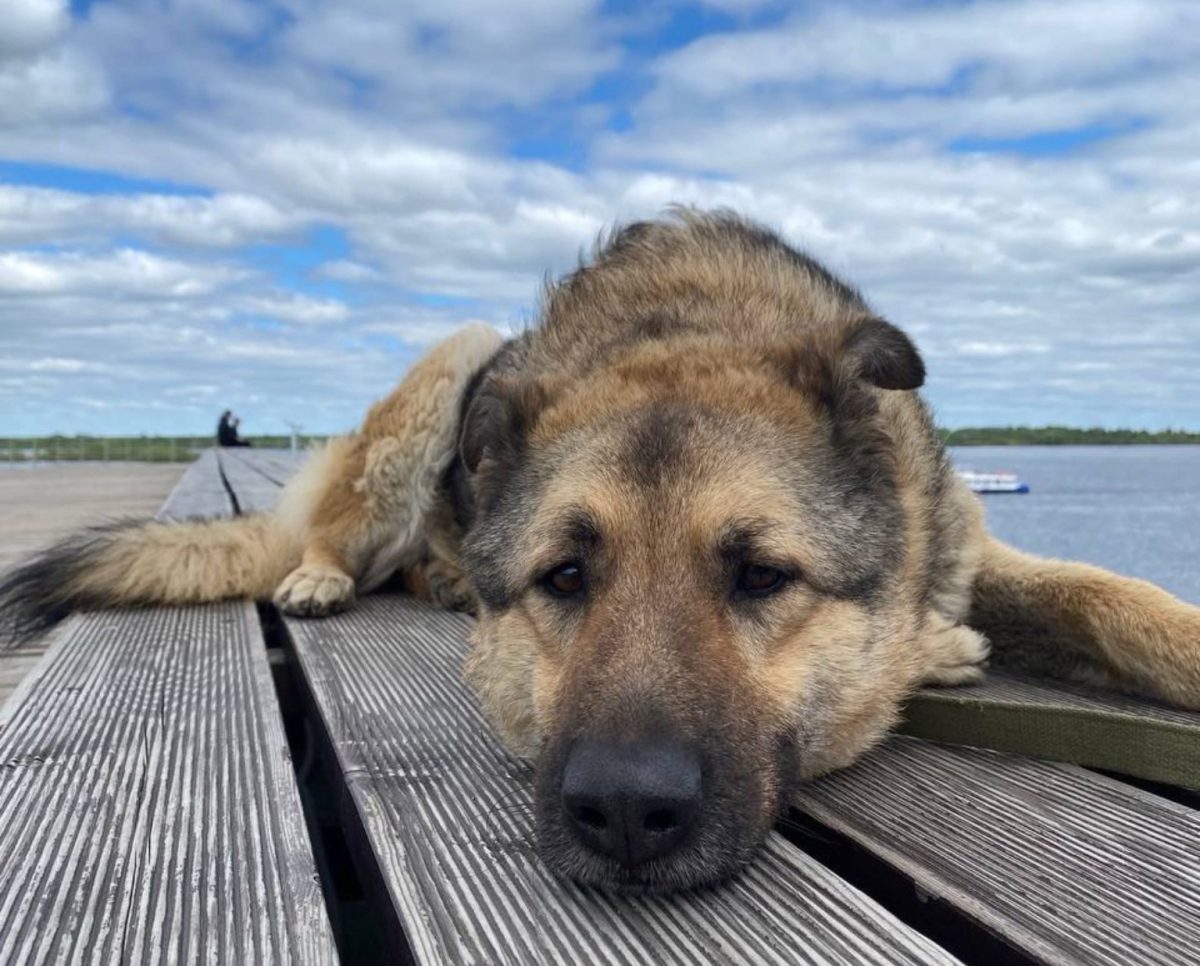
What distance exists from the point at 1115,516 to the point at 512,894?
678cm

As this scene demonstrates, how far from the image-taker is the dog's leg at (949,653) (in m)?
3.06

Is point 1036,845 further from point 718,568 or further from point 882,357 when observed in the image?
point 882,357

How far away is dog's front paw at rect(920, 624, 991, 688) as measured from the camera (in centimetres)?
307

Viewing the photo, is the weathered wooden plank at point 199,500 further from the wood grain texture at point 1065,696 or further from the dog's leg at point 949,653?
the wood grain texture at point 1065,696

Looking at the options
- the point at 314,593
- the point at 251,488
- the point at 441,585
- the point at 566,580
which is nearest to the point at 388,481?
the point at 441,585

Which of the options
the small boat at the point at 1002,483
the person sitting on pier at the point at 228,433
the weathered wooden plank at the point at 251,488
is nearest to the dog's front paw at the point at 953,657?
the weathered wooden plank at the point at 251,488

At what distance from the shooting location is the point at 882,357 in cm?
288

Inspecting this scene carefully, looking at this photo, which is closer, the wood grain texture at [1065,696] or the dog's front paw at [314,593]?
the wood grain texture at [1065,696]

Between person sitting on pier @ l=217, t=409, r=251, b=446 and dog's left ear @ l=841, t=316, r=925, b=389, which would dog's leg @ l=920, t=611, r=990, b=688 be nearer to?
dog's left ear @ l=841, t=316, r=925, b=389

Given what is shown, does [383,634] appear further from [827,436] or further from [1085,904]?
[1085,904]

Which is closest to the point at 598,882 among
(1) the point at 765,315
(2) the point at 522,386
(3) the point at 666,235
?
(2) the point at 522,386

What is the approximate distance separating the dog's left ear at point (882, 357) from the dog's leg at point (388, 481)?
9.38 feet

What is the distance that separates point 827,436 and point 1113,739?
39.6 inches

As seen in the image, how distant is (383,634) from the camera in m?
4.16
